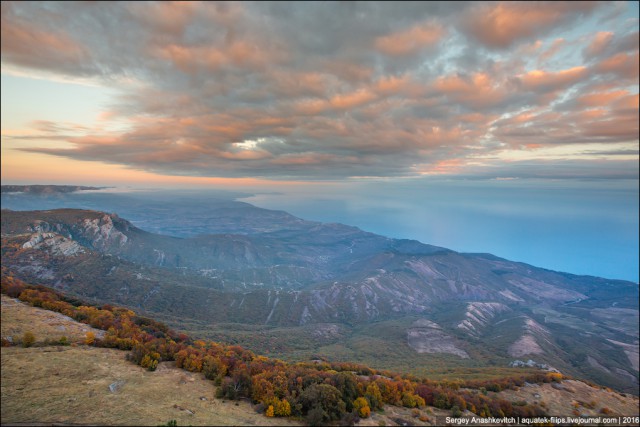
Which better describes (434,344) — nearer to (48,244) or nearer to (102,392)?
(102,392)

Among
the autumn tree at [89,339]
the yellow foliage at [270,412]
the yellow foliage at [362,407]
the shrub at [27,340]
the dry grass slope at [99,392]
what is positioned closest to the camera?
the dry grass slope at [99,392]

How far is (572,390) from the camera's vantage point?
38000 mm

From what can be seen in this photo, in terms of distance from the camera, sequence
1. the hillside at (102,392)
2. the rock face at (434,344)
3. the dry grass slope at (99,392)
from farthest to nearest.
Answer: the rock face at (434,344) < the hillside at (102,392) < the dry grass slope at (99,392)

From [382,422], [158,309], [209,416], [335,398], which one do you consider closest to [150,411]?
[209,416]

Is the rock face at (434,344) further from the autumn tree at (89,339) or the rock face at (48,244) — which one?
the rock face at (48,244)

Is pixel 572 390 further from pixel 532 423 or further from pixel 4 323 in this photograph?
pixel 4 323

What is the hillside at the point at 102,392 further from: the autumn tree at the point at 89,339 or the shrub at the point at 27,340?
the autumn tree at the point at 89,339

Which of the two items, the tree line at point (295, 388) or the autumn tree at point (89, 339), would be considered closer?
the tree line at point (295, 388)

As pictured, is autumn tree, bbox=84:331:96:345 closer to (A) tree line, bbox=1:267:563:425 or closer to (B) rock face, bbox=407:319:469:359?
(A) tree line, bbox=1:267:563:425

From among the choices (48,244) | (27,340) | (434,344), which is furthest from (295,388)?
(48,244)

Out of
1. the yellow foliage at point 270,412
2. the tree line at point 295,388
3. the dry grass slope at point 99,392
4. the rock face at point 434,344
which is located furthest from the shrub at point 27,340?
the rock face at point 434,344

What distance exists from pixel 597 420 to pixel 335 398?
2913 cm

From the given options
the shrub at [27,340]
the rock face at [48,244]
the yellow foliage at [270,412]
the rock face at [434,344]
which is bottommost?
the rock face at [434,344]

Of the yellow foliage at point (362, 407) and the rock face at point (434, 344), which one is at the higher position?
the yellow foliage at point (362, 407)
